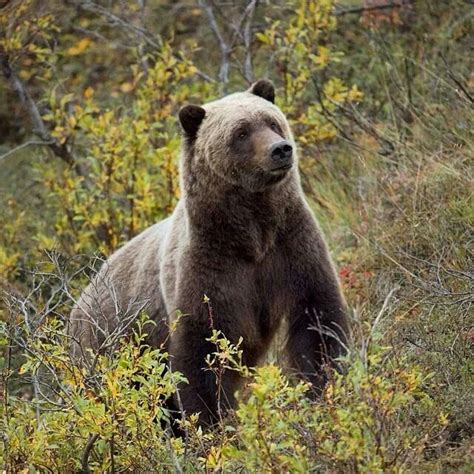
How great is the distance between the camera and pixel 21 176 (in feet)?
42.2

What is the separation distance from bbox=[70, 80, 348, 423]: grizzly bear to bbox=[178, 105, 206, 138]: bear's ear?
13mm

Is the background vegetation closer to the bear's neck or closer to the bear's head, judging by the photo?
the bear's neck

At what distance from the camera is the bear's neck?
237 inches

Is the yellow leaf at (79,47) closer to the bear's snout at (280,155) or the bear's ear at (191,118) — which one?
the bear's ear at (191,118)

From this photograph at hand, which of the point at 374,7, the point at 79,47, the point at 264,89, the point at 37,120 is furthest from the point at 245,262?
the point at 79,47

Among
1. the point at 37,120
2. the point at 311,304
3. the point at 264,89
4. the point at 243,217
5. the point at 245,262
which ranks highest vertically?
the point at 264,89

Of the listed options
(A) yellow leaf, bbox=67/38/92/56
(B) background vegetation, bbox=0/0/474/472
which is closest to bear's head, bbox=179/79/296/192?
(B) background vegetation, bbox=0/0/474/472

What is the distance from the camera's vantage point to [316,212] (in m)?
8.69

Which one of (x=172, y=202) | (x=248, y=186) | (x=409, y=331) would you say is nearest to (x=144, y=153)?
(x=172, y=202)

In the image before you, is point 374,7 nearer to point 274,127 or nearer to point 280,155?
point 274,127

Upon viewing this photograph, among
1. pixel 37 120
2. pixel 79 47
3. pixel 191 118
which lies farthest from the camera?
pixel 79 47

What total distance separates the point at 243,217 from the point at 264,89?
839 millimetres

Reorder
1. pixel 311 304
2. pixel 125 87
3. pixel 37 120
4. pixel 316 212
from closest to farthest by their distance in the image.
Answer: pixel 311 304
pixel 316 212
pixel 37 120
pixel 125 87

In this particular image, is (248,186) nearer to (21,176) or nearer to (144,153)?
(144,153)
